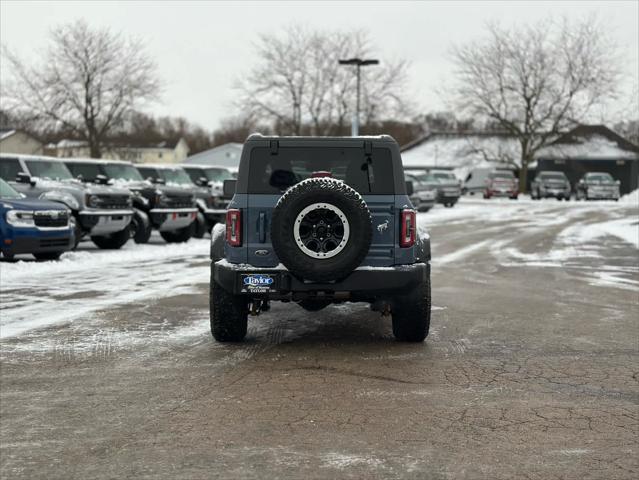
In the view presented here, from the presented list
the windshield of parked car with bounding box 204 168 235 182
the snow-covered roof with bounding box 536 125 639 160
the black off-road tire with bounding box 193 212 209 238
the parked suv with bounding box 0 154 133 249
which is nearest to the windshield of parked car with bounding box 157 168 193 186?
the black off-road tire with bounding box 193 212 209 238

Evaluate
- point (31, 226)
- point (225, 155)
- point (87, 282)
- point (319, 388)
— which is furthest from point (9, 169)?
point (225, 155)

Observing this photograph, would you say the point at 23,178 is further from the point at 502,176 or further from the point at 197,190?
the point at 502,176

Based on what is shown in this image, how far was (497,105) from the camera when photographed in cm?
6419

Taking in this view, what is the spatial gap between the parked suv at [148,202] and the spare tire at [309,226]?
11.9m

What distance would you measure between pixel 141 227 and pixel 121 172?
6.33 ft

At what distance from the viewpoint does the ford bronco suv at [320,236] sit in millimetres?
6906

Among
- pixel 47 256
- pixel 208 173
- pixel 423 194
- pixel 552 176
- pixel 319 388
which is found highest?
pixel 552 176

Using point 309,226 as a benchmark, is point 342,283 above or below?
below

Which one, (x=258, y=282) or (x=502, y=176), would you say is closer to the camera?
(x=258, y=282)

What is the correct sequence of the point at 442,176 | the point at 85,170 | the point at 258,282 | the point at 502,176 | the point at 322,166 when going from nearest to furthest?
the point at 258,282 → the point at 322,166 → the point at 85,170 → the point at 442,176 → the point at 502,176

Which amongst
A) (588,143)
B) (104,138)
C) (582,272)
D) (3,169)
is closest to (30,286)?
(3,169)

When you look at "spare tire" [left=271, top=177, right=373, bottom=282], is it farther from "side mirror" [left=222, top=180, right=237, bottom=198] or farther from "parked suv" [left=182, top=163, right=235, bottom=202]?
"parked suv" [left=182, top=163, right=235, bottom=202]

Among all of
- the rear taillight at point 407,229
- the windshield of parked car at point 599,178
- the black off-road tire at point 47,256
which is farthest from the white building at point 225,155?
the rear taillight at point 407,229

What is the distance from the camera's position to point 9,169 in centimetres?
1664
